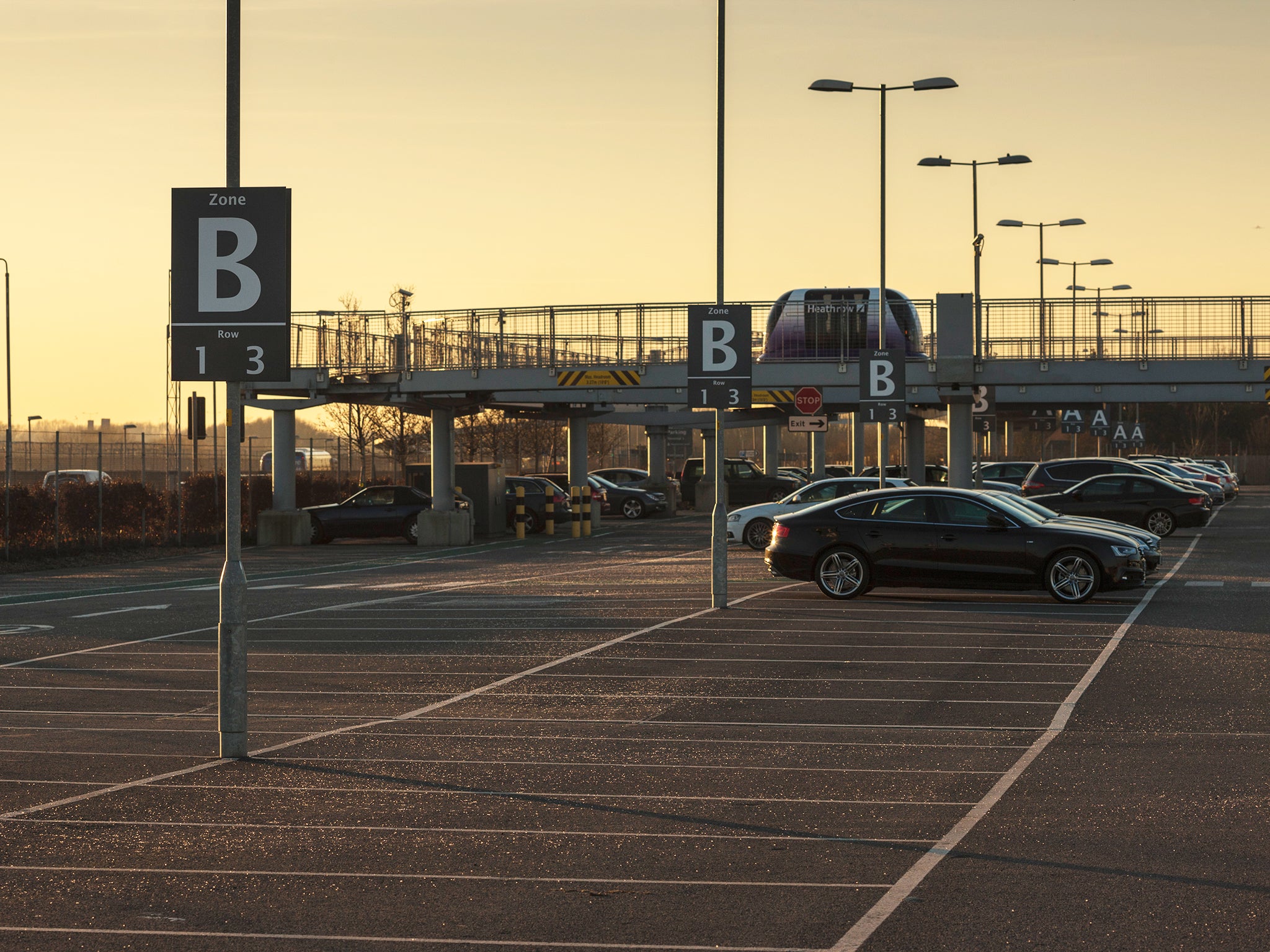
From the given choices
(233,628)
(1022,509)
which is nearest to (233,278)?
(233,628)

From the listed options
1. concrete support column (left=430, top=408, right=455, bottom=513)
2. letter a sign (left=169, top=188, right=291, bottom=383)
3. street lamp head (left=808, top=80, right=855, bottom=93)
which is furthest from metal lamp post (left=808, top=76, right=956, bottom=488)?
letter a sign (left=169, top=188, right=291, bottom=383)

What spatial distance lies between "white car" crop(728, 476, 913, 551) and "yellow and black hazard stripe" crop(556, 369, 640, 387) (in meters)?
4.64

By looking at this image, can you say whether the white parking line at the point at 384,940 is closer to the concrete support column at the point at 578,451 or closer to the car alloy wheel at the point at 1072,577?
the car alloy wheel at the point at 1072,577

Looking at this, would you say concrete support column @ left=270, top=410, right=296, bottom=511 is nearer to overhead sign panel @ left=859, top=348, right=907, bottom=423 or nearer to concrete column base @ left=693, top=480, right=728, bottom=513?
overhead sign panel @ left=859, top=348, right=907, bottom=423

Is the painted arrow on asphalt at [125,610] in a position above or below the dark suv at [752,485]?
Result: below

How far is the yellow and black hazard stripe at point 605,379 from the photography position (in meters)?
35.3

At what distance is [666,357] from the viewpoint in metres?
36.1

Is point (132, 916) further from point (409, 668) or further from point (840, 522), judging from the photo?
point (840, 522)

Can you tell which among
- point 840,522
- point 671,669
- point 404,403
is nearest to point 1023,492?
point 404,403

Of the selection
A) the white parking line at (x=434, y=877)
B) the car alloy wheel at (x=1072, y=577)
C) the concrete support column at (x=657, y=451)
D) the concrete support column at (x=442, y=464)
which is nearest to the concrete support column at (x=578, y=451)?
the concrete support column at (x=657, y=451)

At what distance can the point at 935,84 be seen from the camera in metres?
30.8

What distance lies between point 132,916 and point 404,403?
3339 cm

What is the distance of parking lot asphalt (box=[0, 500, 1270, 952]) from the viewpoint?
252 inches

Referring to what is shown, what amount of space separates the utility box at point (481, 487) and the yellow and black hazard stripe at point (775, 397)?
275 inches
